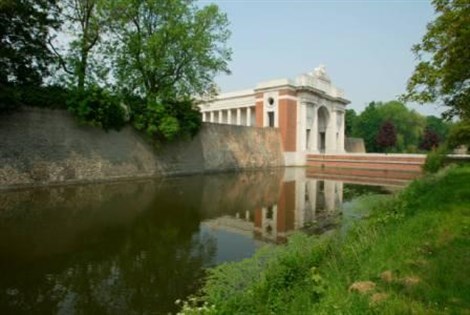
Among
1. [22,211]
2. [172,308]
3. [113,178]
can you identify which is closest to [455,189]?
[172,308]

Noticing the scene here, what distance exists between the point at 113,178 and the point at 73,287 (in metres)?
14.0

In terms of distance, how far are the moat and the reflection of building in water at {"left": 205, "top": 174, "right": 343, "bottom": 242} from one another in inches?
1.1

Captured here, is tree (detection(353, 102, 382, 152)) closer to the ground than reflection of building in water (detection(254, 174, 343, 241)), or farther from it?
farther from it

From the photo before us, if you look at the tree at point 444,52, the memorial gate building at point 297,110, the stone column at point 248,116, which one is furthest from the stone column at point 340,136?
the tree at point 444,52

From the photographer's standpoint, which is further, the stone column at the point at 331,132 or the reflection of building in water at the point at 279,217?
the stone column at the point at 331,132

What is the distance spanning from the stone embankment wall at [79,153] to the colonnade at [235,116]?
18.4 m

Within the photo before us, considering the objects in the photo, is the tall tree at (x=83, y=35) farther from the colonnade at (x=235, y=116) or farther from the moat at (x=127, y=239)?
the colonnade at (x=235, y=116)

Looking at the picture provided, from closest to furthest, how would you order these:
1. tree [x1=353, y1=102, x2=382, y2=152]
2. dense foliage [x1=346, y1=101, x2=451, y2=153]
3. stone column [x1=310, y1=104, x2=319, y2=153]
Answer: stone column [x1=310, y1=104, x2=319, y2=153] < tree [x1=353, y1=102, x2=382, y2=152] < dense foliage [x1=346, y1=101, x2=451, y2=153]

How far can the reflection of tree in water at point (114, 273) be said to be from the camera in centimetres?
450

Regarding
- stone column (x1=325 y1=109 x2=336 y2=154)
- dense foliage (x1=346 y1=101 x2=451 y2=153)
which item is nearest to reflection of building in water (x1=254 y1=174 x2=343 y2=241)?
stone column (x1=325 y1=109 x2=336 y2=154)

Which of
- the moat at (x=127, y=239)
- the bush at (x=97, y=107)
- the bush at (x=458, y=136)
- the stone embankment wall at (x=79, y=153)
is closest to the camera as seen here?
the moat at (x=127, y=239)

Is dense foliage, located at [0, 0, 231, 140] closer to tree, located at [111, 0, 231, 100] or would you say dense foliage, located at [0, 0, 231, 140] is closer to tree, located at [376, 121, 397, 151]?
tree, located at [111, 0, 231, 100]

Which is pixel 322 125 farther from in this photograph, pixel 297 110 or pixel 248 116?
pixel 248 116

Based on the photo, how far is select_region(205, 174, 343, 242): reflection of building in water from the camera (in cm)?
876
